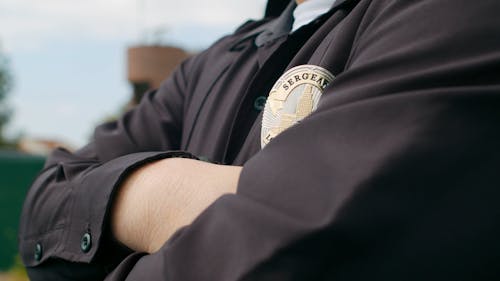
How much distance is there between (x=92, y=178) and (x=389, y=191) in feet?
2.40

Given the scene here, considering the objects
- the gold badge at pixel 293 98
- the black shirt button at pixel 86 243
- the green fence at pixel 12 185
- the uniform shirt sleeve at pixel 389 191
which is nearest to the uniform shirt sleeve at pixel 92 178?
the black shirt button at pixel 86 243

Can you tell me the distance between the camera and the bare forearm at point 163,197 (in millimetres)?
1257

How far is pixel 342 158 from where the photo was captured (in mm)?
1010

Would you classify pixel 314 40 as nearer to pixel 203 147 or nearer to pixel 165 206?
pixel 203 147

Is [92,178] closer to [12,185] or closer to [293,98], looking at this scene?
[293,98]

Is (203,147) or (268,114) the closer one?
(268,114)

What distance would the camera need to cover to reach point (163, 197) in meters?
1.32

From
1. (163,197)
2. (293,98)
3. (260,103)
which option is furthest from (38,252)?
(293,98)

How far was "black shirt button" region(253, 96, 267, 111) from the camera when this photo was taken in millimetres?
1608

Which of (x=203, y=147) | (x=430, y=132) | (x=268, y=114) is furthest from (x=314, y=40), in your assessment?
(x=430, y=132)

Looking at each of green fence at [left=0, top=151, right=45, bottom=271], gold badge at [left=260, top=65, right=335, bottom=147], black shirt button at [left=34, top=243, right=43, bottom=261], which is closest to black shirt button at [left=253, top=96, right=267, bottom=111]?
gold badge at [left=260, top=65, right=335, bottom=147]

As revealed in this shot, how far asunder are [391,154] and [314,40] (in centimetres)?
60

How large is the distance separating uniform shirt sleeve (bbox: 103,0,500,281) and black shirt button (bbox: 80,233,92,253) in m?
0.40

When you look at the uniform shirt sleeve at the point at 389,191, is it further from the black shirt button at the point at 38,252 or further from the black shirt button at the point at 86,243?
the black shirt button at the point at 38,252
